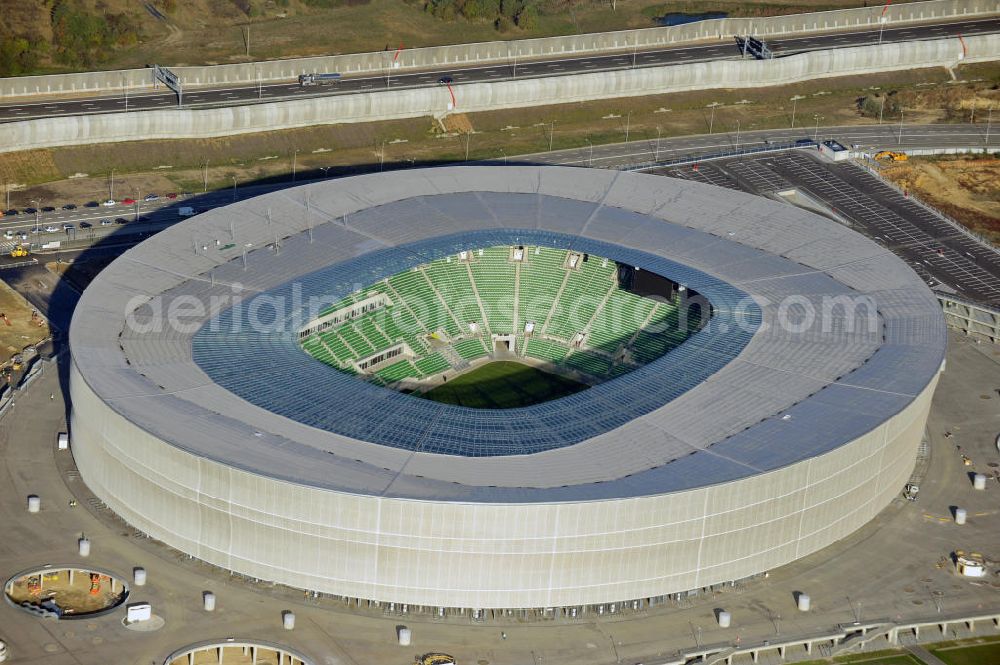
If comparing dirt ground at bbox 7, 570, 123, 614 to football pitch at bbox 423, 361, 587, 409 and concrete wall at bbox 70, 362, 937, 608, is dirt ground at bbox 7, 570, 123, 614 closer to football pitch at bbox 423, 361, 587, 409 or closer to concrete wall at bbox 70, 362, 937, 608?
concrete wall at bbox 70, 362, 937, 608

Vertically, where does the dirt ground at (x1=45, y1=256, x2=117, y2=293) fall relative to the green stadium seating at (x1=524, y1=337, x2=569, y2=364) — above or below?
above

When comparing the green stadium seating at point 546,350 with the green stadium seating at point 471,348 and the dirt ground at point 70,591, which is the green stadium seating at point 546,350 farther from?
the dirt ground at point 70,591

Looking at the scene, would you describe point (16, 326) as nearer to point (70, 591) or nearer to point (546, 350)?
point (70, 591)

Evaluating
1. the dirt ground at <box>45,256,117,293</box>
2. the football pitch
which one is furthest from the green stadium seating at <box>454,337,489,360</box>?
the dirt ground at <box>45,256,117,293</box>

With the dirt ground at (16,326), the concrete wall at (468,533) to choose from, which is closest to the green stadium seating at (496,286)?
the dirt ground at (16,326)

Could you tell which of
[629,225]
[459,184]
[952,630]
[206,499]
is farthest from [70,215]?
[952,630]

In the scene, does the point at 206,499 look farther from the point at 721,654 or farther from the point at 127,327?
the point at 721,654
